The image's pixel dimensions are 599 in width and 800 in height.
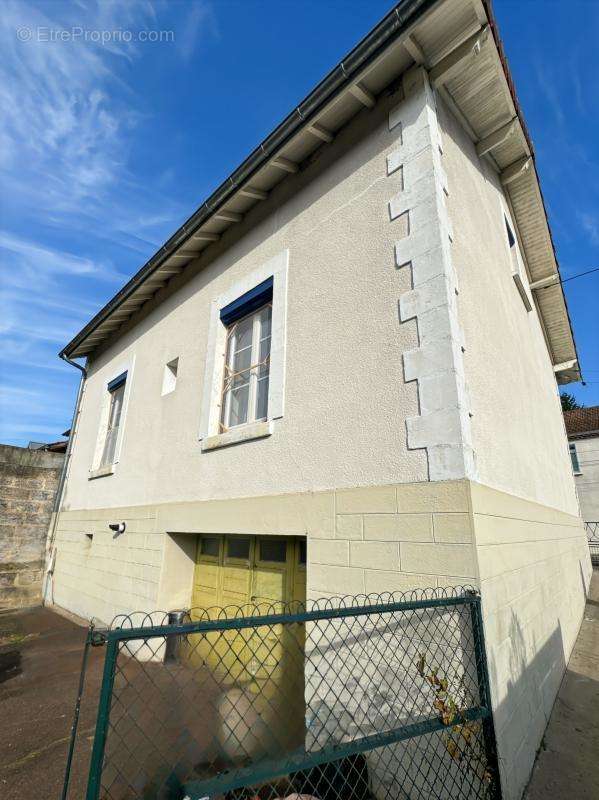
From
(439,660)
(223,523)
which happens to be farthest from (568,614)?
(223,523)

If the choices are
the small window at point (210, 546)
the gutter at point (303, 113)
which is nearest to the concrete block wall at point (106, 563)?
the small window at point (210, 546)

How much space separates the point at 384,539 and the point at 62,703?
371cm

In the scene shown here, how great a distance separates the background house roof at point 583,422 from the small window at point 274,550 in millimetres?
20107

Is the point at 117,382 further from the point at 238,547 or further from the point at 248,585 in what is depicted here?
the point at 248,585

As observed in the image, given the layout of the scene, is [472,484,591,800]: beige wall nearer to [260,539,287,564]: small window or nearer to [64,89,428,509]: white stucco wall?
[64,89,428,509]: white stucco wall

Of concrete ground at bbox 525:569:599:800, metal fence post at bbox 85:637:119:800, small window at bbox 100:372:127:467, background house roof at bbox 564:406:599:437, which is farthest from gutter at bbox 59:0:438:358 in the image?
background house roof at bbox 564:406:599:437

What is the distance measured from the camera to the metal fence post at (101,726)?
1.38m

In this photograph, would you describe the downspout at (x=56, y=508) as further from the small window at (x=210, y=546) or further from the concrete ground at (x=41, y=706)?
the small window at (x=210, y=546)

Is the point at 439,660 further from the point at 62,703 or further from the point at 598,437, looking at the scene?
the point at 598,437

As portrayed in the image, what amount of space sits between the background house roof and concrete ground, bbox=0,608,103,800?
21.2 meters

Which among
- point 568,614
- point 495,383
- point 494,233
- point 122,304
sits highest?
point 122,304

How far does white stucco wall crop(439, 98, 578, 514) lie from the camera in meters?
3.19

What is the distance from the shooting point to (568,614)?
560 cm

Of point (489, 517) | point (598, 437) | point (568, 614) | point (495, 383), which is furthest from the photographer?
point (598, 437)
